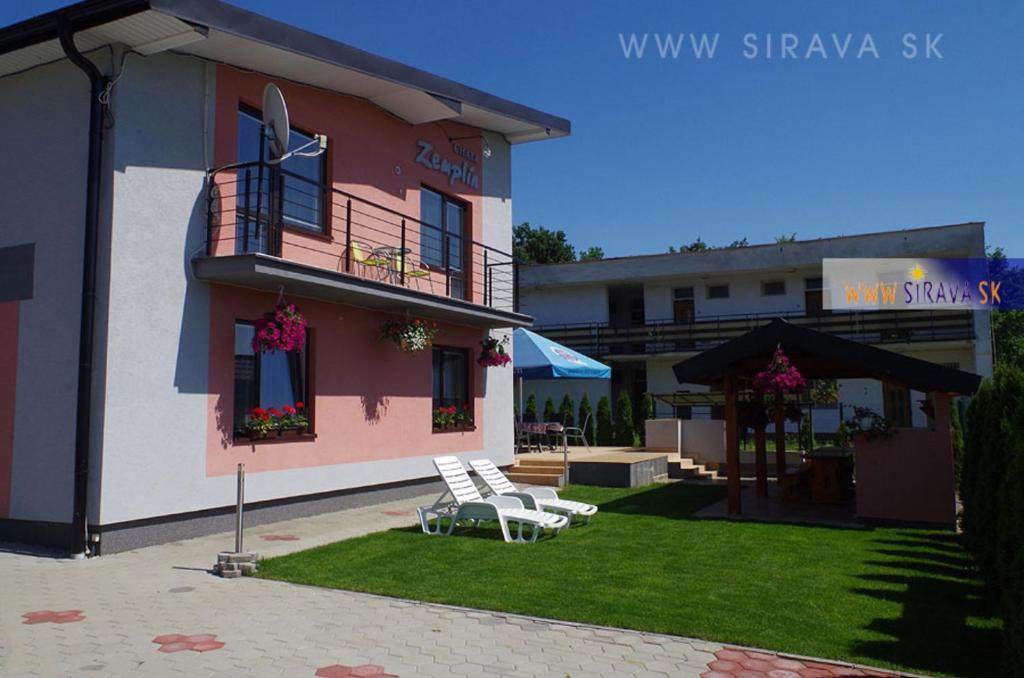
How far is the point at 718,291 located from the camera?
30344 mm

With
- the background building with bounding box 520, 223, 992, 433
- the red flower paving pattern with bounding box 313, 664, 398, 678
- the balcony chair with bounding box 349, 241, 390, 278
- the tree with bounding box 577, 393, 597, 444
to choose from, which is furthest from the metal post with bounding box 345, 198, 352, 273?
the background building with bounding box 520, 223, 992, 433

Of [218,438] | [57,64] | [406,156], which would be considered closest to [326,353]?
[218,438]

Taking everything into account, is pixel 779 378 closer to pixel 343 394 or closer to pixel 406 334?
pixel 406 334

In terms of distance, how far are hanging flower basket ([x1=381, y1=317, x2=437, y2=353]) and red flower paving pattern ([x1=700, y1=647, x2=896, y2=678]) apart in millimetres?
8070

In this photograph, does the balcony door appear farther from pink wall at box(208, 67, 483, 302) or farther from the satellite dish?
the satellite dish

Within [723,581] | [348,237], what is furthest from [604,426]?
[723,581]

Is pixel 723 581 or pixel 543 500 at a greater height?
pixel 543 500

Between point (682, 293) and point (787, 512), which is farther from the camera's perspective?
point (682, 293)

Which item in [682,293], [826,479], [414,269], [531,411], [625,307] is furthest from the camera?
[625,307]

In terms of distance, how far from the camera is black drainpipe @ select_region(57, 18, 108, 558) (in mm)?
8297

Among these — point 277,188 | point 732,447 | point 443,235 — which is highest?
point 443,235

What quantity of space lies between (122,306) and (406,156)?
6.17 metres

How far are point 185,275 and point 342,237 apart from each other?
2.93 m

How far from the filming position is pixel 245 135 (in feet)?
34.9
